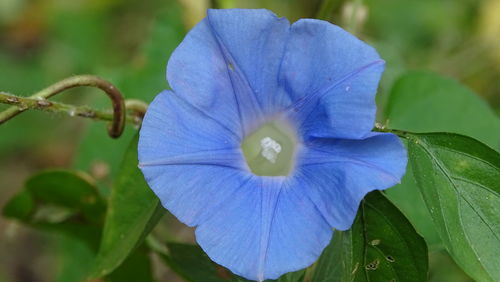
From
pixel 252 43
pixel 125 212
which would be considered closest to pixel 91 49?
pixel 125 212

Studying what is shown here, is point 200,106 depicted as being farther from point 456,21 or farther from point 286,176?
point 456,21

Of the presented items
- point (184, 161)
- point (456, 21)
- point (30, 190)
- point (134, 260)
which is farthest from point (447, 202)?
point (456, 21)

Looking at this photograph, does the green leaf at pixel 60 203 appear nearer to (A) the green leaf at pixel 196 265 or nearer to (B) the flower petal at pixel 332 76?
(A) the green leaf at pixel 196 265

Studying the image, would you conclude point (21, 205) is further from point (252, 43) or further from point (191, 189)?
point (252, 43)

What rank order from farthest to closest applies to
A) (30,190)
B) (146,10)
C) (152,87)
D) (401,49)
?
1. (146,10)
2. (401,49)
3. (152,87)
4. (30,190)

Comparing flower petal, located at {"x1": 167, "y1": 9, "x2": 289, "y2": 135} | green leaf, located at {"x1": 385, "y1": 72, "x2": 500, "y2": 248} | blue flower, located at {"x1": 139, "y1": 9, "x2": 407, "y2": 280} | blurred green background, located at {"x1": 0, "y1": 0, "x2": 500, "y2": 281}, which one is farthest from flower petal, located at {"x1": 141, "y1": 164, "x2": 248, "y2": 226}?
blurred green background, located at {"x1": 0, "y1": 0, "x2": 500, "y2": 281}
